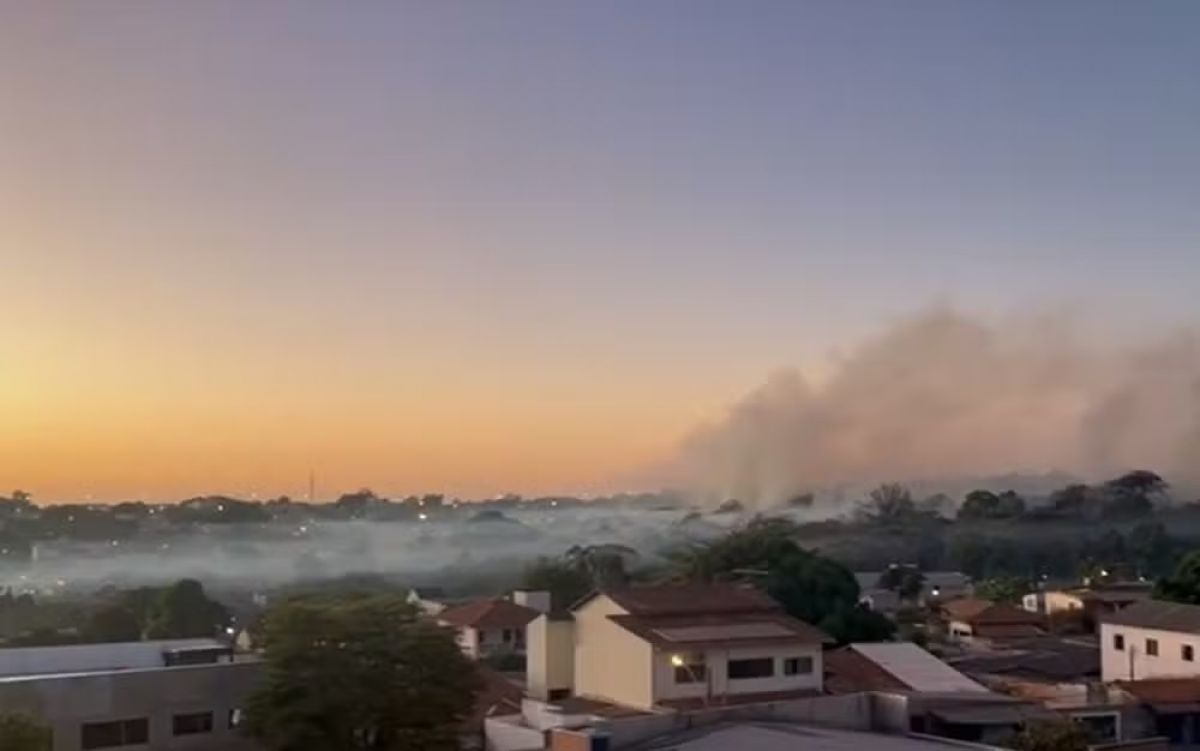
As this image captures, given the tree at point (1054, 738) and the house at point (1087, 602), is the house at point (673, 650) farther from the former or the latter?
the house at point (1087, 602)

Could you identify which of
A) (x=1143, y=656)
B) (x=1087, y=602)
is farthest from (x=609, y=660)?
(x=1087, y=602)

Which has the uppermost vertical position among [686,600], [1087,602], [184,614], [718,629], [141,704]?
[686,600]

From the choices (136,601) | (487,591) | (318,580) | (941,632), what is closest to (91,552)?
(318,580)

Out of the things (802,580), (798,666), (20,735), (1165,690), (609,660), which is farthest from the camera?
→ (802,580)

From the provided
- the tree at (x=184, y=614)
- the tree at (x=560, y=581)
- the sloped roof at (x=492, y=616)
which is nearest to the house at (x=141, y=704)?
the sloped roof at (x=492, y=616)

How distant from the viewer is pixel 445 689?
16672mm

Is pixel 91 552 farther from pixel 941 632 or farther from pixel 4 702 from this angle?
pixel 4 702

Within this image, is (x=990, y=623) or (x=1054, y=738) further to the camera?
(x=990, y=623)

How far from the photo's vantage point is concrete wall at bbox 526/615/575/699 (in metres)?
20.7

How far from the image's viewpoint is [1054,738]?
16375 millimetres

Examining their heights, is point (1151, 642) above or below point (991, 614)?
above

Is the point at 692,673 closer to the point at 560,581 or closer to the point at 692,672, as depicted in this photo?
the point at 692,672

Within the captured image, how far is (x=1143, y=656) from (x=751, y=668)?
31.4 ft

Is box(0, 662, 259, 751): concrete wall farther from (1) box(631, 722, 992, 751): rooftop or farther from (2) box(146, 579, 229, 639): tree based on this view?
(2) box(146, 579, 229, 639): tree
